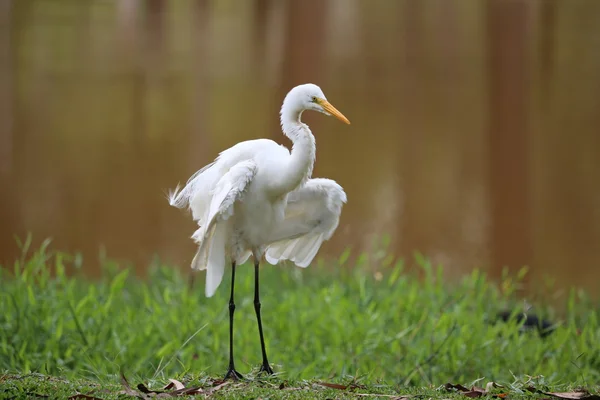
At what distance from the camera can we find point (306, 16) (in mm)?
11961

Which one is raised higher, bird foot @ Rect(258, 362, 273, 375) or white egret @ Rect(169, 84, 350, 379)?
white egret @ Rect(169, 84, 350, 379)

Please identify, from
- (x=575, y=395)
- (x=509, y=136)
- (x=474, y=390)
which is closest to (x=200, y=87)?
(x=509, y=136)

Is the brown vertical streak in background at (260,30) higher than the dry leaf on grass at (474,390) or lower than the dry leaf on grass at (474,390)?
higher

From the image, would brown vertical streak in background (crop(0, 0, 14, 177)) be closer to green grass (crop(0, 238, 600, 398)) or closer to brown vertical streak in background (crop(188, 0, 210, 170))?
brown vertical streak in background (crop(188, 0, 210, 170))

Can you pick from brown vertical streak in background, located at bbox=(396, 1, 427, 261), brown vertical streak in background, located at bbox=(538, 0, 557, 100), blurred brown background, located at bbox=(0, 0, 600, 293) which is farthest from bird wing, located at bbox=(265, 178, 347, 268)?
brown vertical streak in background, located at bbox=(538, 0, 557, 100)

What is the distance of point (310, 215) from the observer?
404 centimetres

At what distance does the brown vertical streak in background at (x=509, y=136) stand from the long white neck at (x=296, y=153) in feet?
14.5

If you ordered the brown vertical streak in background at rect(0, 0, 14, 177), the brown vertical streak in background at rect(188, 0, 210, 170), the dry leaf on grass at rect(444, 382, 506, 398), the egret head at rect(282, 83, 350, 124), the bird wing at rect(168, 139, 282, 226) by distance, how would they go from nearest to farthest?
the dry leaf on grass at rect(444, 382, 506, 398) < the egret head at rect(282, 83, 350, 124) < the bird wing at rect(168, 139, 282, 226) < the brown vertical streak in background at rect(0, 0, 14, 177) < the brown vertical streak in background at rect(188, 0, 210, 170)

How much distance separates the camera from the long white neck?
3.61 metres

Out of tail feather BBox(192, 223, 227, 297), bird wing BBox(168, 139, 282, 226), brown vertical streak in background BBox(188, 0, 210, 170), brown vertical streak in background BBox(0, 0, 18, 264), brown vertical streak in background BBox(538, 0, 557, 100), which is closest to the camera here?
tail feather BBox(192, 223, 227, 297)

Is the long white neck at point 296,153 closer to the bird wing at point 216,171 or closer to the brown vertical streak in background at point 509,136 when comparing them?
the bird wing at point 216,171

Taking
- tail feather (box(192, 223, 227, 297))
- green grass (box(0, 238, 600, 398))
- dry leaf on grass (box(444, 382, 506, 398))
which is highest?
tail feather (box(192, 223, 227, 297))

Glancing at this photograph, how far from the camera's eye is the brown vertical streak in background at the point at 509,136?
8086mm

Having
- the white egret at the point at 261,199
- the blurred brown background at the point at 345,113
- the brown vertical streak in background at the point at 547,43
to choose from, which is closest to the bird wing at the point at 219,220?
the white egret at the point at 261,199
